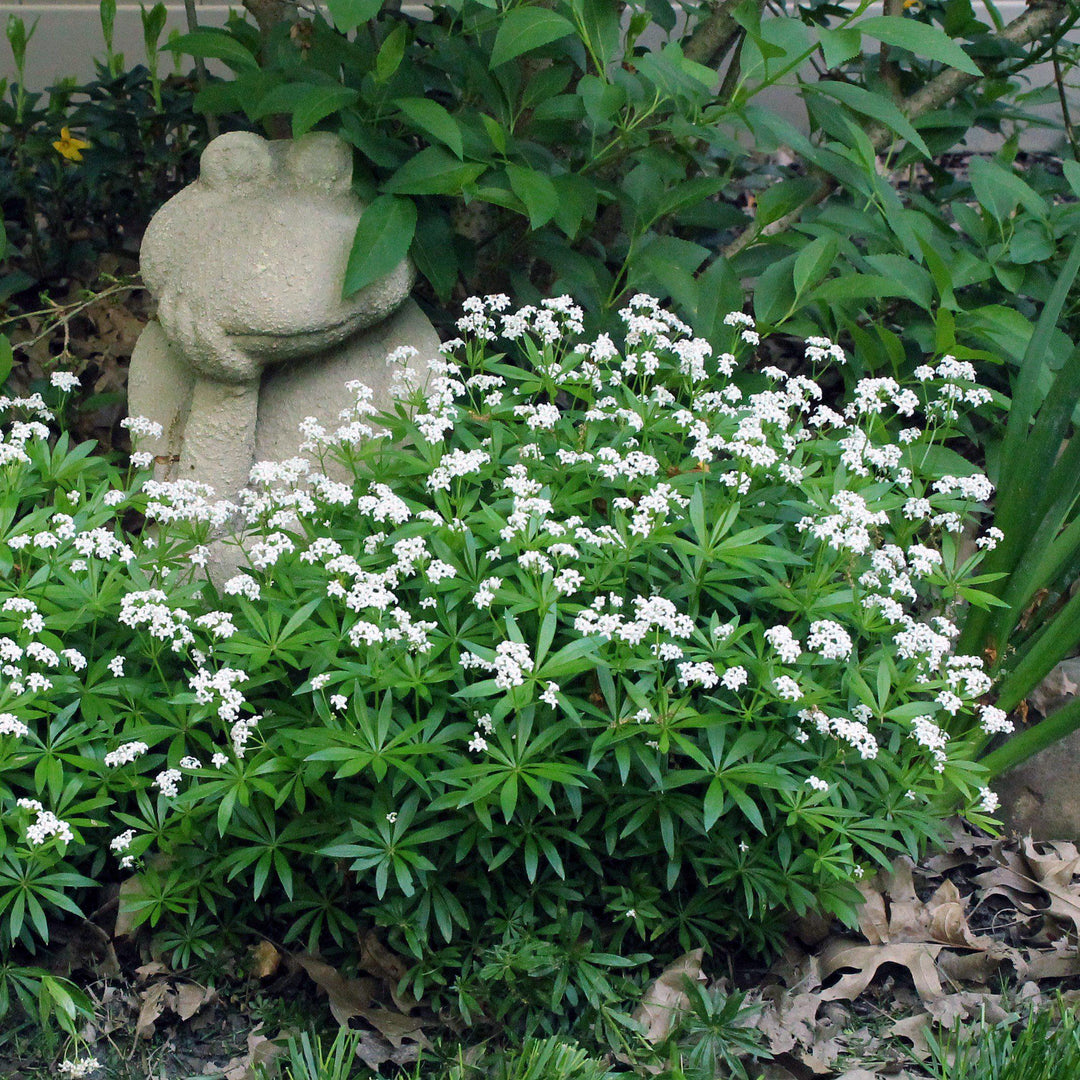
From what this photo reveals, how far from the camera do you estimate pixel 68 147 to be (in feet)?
15.0

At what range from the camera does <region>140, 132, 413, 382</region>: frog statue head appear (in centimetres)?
332

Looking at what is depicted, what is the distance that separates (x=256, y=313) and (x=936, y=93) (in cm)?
260

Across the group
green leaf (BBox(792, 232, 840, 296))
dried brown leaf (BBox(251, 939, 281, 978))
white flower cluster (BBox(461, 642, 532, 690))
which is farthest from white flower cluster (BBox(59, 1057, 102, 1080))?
green leaf (BBox(792, 232, 840, 296))

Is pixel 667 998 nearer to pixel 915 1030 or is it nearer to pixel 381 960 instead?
pixel 915 1030

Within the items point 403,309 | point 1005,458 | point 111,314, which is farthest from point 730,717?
point 111,314

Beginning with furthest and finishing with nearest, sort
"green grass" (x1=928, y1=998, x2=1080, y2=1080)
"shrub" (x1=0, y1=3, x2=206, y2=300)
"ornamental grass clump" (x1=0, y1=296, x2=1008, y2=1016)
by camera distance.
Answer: "shrub" (x1=0, y1=3, x2=206, y2=300)
"ornamental grass clump" (x1=0, y1=296, x2=1008, y2=1016)
"green grass" (x1=928, y1=998, x2=1080, y2=1080)

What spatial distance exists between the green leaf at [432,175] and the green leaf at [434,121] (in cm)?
5

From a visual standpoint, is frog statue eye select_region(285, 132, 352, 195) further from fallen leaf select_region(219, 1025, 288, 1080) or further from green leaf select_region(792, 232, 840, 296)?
fallen leaf select_region(219, 1025, 288, 1080)

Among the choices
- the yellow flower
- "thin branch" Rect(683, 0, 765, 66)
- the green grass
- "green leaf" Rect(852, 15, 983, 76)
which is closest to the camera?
the green grass

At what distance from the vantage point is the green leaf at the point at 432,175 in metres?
3.38

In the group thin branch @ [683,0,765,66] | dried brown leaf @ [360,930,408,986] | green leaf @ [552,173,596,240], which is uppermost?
thin branch @ [683,0,765,66]

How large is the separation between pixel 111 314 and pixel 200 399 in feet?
4.52

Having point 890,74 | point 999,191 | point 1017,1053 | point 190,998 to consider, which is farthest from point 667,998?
point 890,74

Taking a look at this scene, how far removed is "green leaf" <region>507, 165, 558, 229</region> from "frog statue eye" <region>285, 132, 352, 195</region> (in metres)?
0.50
